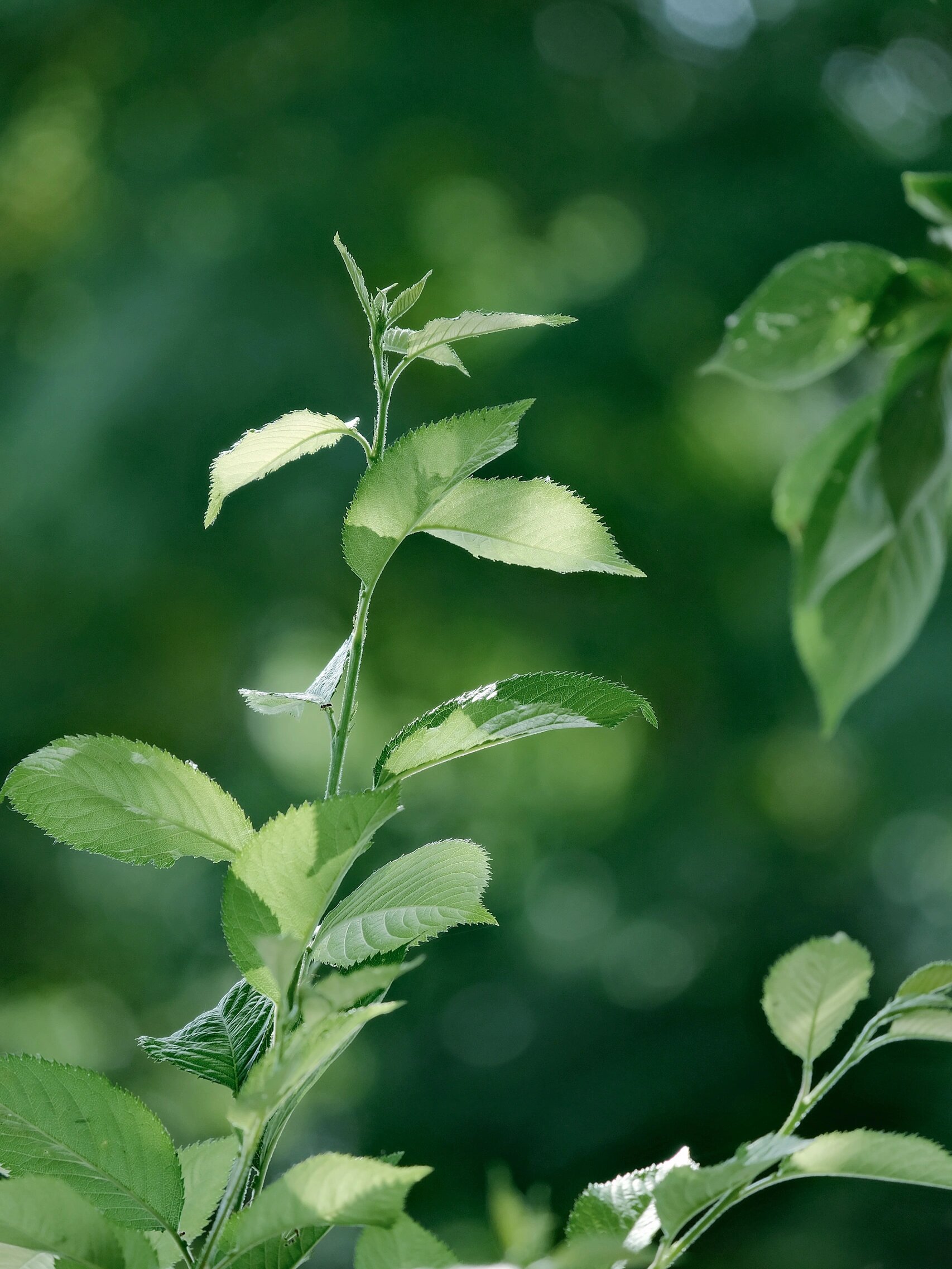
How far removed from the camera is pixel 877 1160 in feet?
0.70

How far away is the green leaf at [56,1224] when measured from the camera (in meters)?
0.17

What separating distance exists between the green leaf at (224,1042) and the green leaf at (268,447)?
105mm

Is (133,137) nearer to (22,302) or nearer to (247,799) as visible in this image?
(22,302)

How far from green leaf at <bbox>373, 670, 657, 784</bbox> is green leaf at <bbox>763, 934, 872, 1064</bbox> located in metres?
0.06

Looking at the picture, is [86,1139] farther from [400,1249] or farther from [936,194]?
[936,194]

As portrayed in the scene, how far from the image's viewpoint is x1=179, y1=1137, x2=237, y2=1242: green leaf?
25 centimetres

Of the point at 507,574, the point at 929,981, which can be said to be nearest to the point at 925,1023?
the point at 929,981

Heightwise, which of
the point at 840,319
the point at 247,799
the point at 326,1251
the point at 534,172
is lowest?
the point at 326,1251

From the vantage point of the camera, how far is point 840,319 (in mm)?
229

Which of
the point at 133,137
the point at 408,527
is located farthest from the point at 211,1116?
the point at 408,527

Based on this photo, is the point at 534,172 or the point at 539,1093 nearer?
the point at 539,1093

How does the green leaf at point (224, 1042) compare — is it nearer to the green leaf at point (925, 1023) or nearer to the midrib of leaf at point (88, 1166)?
the midrib of leaf at point (88, 1166)

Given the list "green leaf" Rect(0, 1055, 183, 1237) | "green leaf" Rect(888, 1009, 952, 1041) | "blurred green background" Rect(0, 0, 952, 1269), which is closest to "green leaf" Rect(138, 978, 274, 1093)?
"green leaf" Rect(0, 1055, 183, 1237)

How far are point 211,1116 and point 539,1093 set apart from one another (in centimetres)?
82
